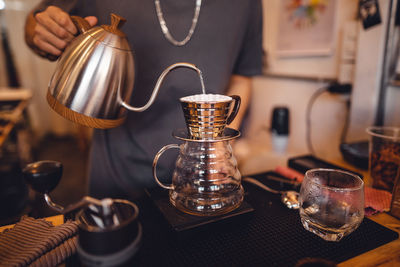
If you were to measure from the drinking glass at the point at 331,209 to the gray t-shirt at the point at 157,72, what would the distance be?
16.6 inches

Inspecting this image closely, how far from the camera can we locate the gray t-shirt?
0.91m

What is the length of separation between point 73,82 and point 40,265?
349 mm

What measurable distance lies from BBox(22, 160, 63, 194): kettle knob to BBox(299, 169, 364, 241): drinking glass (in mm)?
509

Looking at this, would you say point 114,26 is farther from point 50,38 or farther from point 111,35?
point 50,38

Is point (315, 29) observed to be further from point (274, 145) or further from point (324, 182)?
point (324, 182)

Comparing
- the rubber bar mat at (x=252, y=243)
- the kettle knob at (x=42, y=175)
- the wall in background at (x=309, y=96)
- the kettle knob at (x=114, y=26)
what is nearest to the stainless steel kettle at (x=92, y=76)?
the kettle knob at (x=114, y=26)

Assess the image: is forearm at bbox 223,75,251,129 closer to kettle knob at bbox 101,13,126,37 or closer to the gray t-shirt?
the gray t-shirt

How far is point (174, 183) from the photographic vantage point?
2.15 feet

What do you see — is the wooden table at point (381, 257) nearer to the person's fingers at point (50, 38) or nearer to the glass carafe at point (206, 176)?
the glass carafe at point (206, 176)

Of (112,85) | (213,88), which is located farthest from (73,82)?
(213,88)

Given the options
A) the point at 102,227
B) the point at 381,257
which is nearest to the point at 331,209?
the point at 381,257

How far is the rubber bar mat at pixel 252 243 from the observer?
0.51 m

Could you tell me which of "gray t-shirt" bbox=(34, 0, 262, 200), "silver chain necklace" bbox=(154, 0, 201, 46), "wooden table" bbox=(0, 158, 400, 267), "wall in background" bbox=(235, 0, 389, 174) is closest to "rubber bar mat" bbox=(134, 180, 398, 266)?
"wooden table" bbox=(0, 158, 400, 267)

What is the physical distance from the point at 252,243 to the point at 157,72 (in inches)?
24.7
